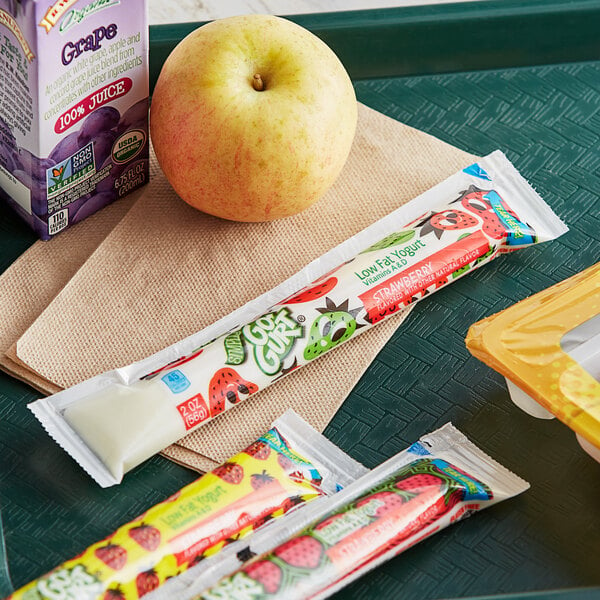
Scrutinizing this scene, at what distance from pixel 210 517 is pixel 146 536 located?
0.12 feet

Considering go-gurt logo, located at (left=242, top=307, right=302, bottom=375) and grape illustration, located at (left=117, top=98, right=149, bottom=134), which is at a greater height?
grape illustration, located at (left=117, top=98, right=149, bottom=134)

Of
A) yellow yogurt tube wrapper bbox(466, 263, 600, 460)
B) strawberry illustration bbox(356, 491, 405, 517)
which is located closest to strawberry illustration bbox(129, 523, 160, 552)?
strawberry illustration bbox(356, 491, 405, 517)

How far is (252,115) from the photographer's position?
2.18ft

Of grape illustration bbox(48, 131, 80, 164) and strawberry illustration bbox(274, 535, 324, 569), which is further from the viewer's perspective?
grape illustration bbox(48, 131, 80, 164)

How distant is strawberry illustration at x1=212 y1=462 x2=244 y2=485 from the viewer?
0.59 metres

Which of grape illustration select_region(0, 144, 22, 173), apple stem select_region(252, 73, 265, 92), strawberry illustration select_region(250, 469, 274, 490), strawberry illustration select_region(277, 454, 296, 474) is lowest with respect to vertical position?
strawberry illustration select_region(277, 454, 296, 474)

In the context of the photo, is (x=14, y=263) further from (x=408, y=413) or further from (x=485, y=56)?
(x=485, y=56)

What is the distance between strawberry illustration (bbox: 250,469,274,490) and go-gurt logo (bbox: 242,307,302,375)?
0.08 meters

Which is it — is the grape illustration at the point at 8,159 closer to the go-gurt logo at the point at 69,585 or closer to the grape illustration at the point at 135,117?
the grape illustration at the point at 135,117

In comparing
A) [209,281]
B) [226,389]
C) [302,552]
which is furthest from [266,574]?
[209,281]

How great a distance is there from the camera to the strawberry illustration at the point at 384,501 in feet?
1.88

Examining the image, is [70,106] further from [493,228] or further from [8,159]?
[493,228]

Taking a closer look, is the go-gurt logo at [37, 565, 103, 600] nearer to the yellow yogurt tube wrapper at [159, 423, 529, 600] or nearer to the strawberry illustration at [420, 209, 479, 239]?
the yellow yogurt tube wrapper at [159, 423, 529, 600]

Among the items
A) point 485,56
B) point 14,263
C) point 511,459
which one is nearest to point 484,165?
point 485,56
